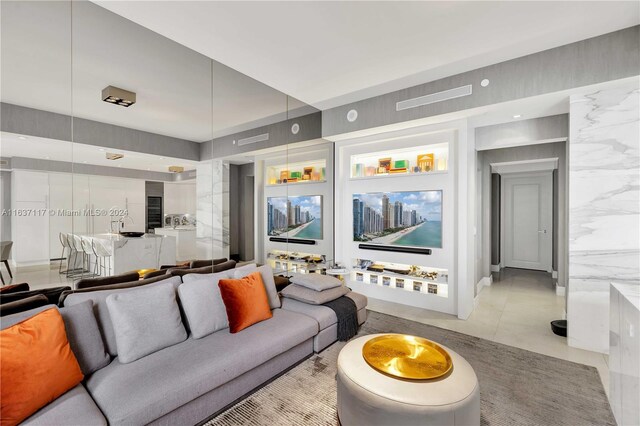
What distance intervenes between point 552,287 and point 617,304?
4126 millimetres

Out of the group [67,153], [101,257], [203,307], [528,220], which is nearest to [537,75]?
[203,307]

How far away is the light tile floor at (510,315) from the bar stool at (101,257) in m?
0.20

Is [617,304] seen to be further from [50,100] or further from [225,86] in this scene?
[50,100]

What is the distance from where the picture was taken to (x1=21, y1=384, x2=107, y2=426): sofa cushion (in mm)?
1355

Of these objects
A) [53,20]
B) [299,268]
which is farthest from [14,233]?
[299,268]

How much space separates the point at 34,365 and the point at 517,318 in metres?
4.76

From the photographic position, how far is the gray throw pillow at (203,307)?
2.27 metres

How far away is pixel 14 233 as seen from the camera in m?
1.94

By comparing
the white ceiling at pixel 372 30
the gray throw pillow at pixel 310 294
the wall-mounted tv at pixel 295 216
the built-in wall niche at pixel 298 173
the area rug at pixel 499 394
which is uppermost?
the white ceiling at pixel 372 30

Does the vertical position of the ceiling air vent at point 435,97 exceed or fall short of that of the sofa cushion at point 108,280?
it exceeds it

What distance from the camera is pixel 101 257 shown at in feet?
7.70

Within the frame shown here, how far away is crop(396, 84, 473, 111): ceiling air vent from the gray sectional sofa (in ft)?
9.80

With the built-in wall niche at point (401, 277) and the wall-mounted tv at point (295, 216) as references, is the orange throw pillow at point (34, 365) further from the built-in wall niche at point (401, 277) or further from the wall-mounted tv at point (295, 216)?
the built-in wall niche at point (401, 277)

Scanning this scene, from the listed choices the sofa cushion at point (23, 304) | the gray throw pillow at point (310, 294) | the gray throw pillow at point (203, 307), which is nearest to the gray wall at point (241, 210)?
the gray throw pillow at point (310, 294)
